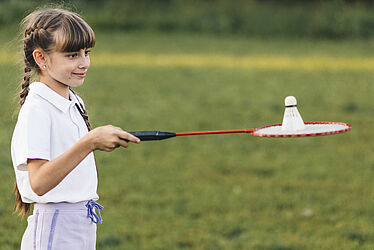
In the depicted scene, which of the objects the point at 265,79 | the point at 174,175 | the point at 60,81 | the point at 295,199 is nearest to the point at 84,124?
the point at 60,81

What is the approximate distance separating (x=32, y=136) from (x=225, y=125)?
20.3 ft

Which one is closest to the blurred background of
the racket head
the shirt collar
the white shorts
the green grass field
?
the green grass field

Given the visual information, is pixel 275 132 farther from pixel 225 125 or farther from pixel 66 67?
pixel 225 125

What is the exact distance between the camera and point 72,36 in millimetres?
2479

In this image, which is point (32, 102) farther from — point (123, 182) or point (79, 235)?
point (123, 182)

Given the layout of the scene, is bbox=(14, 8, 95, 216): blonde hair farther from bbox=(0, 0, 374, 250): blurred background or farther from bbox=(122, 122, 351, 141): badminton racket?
bbox=(122, 122, 351, 141): badminton racket

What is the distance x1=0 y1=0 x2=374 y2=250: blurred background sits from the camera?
4973 millimetres

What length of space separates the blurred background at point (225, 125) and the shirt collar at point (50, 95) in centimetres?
32

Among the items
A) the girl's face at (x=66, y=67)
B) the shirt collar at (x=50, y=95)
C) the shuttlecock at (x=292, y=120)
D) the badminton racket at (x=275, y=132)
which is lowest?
the badminton racket at (x=275, y=132)

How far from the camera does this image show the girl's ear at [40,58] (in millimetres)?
2512

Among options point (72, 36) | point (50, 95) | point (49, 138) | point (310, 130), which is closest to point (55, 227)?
point (49, 138)

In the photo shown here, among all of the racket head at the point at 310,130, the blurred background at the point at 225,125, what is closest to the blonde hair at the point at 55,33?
the blurred background at the point at 225,125

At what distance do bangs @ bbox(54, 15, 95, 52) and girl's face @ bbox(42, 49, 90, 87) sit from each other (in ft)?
0.09

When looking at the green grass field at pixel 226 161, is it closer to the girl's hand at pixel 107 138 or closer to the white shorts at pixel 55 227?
the white shorts at pixel 55 227
